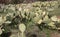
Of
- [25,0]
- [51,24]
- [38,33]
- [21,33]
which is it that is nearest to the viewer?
[21,33]

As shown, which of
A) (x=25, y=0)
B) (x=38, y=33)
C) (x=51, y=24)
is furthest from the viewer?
(x=25, y=0)

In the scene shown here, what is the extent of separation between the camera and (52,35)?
2307 millimetres

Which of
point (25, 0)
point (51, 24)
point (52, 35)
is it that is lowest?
point (25, 0)

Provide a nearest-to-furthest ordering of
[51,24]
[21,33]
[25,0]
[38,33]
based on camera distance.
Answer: [21,33]
[38,33]
[51,24]
[25,0]

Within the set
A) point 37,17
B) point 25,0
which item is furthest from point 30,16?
point 25,0

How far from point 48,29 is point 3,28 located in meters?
0.61

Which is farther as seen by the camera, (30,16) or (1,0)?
(1,0)

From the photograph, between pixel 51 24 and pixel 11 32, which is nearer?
pixel 11 32

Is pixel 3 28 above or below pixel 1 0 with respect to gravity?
above

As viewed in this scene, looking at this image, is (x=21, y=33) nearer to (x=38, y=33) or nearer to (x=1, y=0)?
(x=38, y=33)

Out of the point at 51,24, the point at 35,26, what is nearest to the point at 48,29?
the point at 51,24

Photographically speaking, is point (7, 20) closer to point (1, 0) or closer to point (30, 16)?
point (30, 16)

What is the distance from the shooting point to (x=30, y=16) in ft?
7.89

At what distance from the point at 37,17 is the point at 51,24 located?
0.21m
